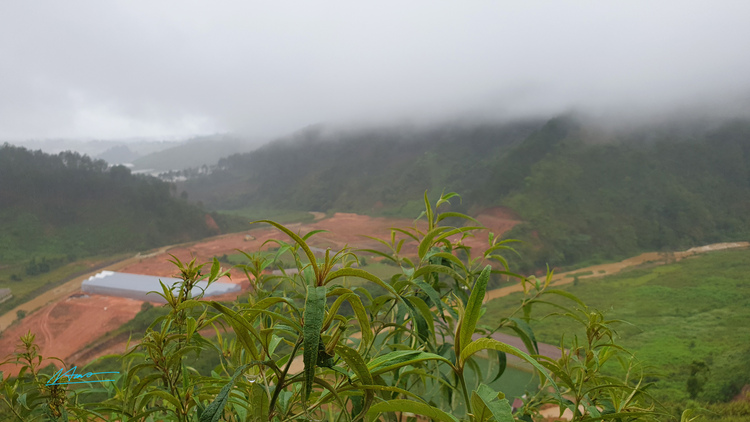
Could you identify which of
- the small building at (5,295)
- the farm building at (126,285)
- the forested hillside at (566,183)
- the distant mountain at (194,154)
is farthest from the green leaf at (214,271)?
the distant mountain at (194,154)

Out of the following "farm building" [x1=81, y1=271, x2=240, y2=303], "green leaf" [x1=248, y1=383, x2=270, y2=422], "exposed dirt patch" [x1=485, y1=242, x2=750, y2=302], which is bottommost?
"exposed dirt patch" [x1=485, y1=242, x2=750, y2=302]

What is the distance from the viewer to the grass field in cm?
809

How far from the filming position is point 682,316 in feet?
42.2

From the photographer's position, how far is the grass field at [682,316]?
809cm

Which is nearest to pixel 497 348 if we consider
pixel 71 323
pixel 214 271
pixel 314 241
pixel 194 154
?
pixel 214 271

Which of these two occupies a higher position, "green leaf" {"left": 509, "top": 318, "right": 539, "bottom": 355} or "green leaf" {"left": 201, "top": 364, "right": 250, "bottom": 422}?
"green leaf" {"left": 201, "top": 364, "right": 250, "bottom": 422}

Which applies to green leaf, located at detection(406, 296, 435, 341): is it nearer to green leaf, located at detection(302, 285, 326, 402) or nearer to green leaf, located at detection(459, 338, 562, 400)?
green leaf, located at detection(459, 338, 562, 400)

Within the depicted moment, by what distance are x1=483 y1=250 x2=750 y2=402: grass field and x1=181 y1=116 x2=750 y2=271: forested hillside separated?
12.5ft

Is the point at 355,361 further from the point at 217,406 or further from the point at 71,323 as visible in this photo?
the point at 71,323

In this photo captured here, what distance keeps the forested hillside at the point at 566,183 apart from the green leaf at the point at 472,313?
15.8m

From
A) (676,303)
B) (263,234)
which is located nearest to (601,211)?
(676,303)

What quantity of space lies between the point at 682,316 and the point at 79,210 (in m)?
32.0

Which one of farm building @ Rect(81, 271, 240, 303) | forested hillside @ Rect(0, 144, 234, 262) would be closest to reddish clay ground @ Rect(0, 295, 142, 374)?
farm building @ Rect(81, 271, 240, 303)

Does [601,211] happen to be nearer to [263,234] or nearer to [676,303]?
[676,303]
